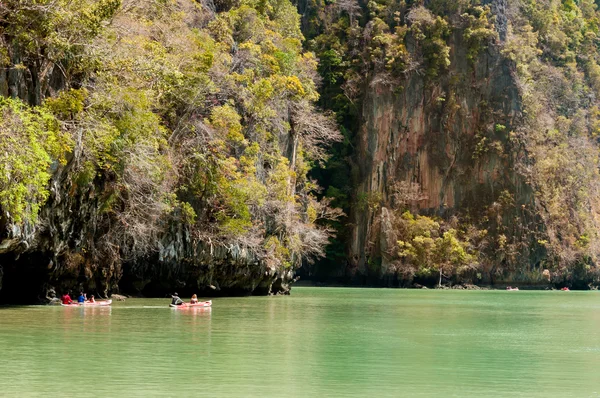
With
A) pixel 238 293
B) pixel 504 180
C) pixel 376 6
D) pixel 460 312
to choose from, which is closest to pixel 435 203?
pixel 504 180

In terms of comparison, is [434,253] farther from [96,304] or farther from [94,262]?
[96,304]

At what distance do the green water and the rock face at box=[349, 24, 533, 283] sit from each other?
44.0m

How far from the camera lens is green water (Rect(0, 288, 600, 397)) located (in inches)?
587

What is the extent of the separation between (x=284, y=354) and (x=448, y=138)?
2330 inches

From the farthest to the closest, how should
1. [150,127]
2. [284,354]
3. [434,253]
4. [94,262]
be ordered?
[434,253]
[94,262]
[150,127]
[284,354]

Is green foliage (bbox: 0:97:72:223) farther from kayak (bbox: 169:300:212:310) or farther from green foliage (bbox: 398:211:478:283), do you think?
green foliage (bbox: 398:211:478:283)

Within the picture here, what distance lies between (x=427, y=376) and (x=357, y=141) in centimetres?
6134

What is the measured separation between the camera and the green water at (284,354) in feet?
48.9

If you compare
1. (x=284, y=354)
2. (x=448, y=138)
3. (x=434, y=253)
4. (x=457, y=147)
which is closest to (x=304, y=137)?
(x=434, y=253)

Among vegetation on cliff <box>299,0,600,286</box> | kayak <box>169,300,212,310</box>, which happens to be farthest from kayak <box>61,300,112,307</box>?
vegetation on cliff <box>299,0,600,286</box>

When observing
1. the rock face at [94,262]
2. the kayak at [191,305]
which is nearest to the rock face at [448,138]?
the rock face at [94,262]

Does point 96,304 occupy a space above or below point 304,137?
below

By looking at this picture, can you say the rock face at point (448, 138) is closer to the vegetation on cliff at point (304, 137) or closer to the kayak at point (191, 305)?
the vegetation on cliff at point (304, 137)

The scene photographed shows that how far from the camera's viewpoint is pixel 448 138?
7644 cm
